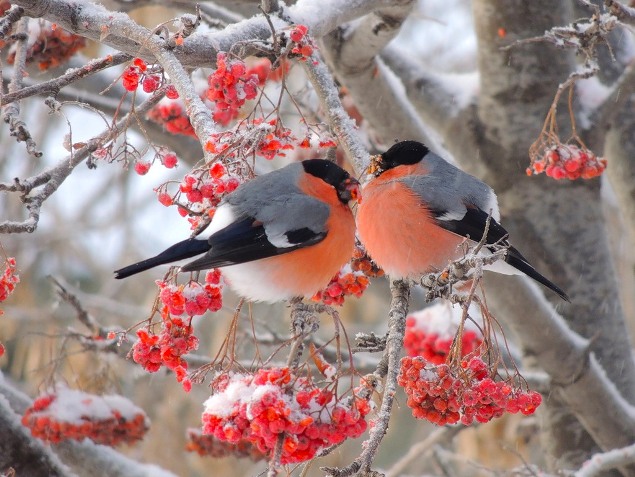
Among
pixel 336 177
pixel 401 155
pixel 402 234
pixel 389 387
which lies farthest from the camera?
pixel 401 155

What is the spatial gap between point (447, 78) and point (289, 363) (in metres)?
2.97

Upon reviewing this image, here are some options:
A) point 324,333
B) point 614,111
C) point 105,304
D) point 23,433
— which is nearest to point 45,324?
point 105,304

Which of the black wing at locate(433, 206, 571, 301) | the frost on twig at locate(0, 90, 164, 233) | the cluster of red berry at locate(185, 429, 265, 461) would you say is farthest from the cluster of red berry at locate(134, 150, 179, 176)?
the cluster of red berry at locate(185, 429, 265, 461)

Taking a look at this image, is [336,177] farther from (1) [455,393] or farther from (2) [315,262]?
(1) [455,393]

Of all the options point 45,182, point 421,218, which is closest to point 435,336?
point 421,218

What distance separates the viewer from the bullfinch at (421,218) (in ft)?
8.82

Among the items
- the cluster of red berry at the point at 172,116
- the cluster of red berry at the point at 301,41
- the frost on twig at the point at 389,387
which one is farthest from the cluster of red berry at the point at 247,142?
the cluster of red berry at the point at 172,116

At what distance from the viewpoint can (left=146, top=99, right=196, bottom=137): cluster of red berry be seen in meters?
3.38

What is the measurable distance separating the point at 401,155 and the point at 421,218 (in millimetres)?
396

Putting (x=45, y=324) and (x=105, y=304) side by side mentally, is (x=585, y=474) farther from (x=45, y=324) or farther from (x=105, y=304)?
(x=45, y=324)

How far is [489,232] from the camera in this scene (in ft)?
8.84

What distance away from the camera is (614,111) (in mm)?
3830

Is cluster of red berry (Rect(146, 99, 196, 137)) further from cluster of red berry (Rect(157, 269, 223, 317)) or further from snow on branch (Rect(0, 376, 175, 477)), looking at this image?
cluster of red berry (Rect(157, 269, 223, 317))

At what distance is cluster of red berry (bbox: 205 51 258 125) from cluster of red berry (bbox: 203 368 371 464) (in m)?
0.88
